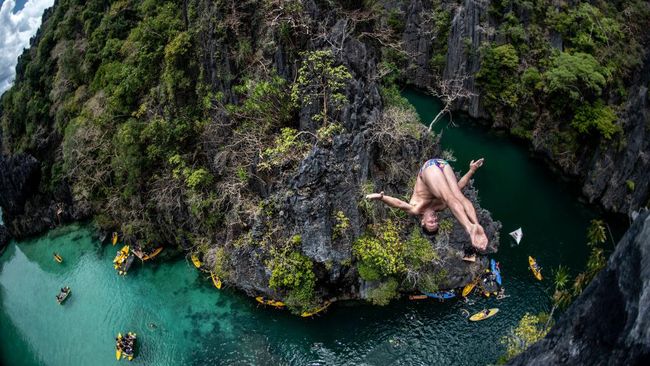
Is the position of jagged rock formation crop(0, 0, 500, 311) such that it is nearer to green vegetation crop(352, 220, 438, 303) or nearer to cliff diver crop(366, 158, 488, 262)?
green vegetation crop(352, 220, 438, 303)

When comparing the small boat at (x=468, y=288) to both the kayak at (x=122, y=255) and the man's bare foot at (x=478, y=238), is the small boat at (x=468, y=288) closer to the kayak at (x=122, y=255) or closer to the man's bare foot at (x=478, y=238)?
the man's bare foot at (x=478, y=238)

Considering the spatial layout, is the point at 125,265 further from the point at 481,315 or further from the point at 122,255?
the point at 481,315

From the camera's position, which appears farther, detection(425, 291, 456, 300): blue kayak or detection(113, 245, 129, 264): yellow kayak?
detection(113, 245, 129, 264): yellow kayak

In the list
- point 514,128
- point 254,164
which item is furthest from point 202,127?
point 514,128

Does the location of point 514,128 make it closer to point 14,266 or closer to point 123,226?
point 123,226

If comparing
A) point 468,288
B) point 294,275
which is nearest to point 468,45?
point 468,288

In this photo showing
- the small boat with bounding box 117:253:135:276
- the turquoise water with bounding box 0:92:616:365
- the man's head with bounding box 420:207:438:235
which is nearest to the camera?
the man's head with bounding box 420:207:438:235

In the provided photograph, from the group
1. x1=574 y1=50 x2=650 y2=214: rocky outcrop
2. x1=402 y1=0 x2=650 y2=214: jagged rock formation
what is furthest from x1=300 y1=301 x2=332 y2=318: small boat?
x1=574 y1=50 x2=650 y2=214: rocky outcrop

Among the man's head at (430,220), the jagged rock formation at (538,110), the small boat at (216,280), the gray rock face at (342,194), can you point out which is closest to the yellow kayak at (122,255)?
the small boat at (216,280)
